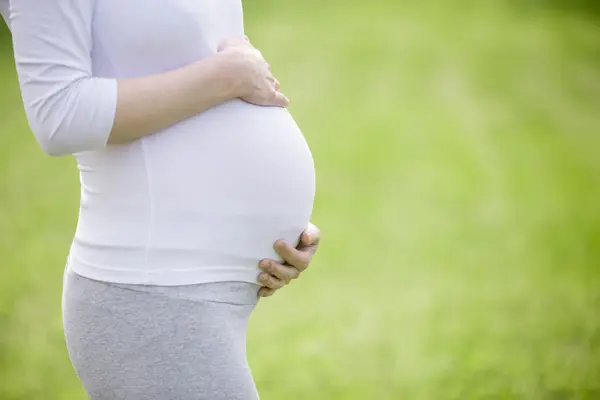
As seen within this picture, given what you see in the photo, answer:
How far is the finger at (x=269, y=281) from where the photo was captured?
996 mm

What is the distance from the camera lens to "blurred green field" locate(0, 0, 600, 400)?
263 cm

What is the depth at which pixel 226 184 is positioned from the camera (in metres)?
0.94

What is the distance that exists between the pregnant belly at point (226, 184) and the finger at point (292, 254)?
0.01 metres

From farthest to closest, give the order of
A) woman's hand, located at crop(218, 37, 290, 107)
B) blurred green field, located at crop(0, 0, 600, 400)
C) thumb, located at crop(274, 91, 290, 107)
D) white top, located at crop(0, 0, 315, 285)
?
blurred green field, located at crop(0, 0, 600, 400) < thumb, located at crop(274, 91, 290, 107) < woman's hand, located at crop(218, 37, 290, 107) < white top, located at crop(0, 0, 315, 285)

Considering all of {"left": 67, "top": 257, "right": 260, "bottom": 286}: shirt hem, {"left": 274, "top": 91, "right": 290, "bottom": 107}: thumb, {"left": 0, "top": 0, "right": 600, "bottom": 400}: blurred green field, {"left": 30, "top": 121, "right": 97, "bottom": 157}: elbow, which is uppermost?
{"left": 30, "top": 121, "right": 97, "bottom": 157}: elbow

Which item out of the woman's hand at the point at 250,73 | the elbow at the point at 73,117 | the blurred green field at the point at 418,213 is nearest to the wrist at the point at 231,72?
the woman's hand at the point at 250,73

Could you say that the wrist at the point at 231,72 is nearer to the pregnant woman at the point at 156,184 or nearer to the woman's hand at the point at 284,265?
the pregnant woman at the point at 156,184

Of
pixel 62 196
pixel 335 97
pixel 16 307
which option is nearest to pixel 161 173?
pixel 16 307

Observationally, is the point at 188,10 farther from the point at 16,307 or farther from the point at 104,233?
the point at 16,307

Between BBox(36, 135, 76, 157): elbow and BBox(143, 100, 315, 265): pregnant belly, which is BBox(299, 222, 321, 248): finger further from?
BBox(36, 135, 76, 157): elbow

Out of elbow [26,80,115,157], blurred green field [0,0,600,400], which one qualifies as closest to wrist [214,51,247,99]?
elbow [26,80,115,157]

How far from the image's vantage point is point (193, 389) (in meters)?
0.92

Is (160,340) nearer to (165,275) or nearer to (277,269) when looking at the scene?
(165,275)

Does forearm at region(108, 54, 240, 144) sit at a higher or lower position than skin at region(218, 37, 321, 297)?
higher
